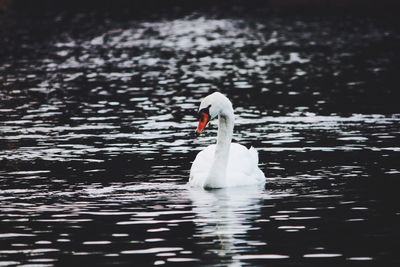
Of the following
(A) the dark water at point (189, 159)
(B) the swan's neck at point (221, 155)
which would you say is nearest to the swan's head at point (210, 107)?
(B) the swan's neck at point (221, 155)

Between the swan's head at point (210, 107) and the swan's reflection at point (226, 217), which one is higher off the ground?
the swan's head at point (210, 107)

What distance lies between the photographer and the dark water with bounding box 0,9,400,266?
54.0ft

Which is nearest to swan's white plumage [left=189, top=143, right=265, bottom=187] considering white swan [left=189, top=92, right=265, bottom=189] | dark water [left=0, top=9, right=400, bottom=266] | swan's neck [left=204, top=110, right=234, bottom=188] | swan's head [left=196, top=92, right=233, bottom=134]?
white swan [left=189, top=92, right=265, bottom=189]

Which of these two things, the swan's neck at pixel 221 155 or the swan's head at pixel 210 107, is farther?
the swan's head at pixel 210 107

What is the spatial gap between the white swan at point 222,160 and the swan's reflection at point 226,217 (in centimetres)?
25

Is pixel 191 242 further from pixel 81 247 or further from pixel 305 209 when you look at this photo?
pixel 305 209

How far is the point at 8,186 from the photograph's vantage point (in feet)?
72.0

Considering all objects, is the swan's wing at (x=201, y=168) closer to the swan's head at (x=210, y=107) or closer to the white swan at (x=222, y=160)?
the white swan at (x=222, y=160)

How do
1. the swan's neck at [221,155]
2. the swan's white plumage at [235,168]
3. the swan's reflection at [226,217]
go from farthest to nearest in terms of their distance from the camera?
the swan's white plumage at [235,168]
the swan's neck at [221,155]
the swan's reflection at [226,217]

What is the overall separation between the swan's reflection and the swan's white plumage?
10.1 inches

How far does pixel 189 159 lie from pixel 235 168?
298 cm

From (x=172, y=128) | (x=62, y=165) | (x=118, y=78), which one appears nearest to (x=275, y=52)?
(x=118, y=78)

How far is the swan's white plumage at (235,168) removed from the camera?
869 inches

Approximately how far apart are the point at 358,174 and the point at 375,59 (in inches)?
1158
